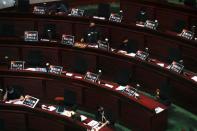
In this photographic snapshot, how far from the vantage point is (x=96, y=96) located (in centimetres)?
1464

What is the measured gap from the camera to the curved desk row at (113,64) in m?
14.5

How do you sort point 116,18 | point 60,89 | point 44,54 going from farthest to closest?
point 116,18 → point 44,54 → point 60,89

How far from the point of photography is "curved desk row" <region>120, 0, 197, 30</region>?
17453 mm

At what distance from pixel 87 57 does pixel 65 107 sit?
3.04 metres

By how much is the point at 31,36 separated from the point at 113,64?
3.36 meters

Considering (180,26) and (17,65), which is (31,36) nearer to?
(17,65)

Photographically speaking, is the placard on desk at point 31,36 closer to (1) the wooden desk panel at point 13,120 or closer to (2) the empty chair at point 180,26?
(1) the wooden desk panel at point 13,120

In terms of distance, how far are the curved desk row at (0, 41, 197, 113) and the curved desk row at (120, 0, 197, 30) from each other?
3.18 m

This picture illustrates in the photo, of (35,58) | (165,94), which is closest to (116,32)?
(35,58)

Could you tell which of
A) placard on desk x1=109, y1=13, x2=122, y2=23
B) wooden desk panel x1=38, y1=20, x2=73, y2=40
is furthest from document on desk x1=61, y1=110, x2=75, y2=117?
placard on desk x1=109, y1=13, x2=122, y2=23

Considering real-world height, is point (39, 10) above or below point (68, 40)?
above

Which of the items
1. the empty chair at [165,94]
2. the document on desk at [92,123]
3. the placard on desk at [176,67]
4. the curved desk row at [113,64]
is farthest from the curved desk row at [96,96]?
the placard on desk at [176,67]

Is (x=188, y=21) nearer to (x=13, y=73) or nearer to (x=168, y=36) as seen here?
(x=168, y=36)

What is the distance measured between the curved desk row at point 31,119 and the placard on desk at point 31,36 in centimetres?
365
